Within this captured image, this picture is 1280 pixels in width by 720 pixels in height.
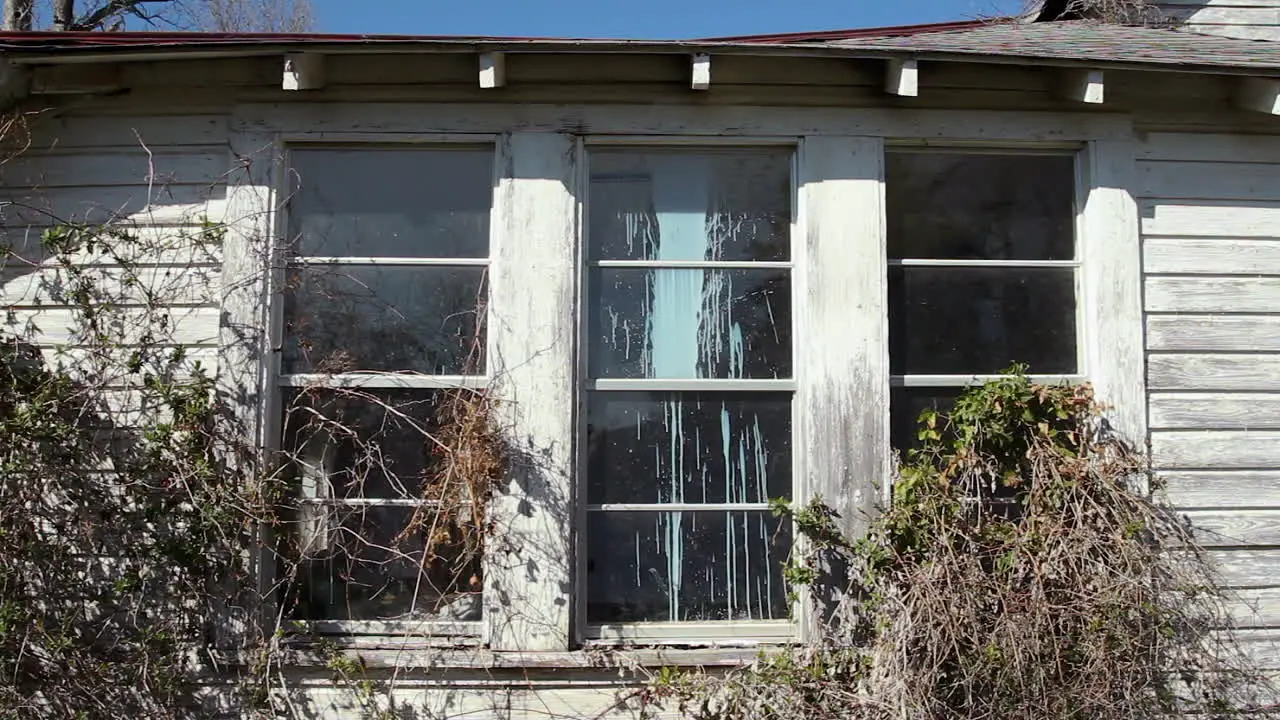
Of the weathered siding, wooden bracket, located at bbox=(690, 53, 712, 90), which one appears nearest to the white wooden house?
wooden bracket, located at bbox=(690, 53, 712, 90)

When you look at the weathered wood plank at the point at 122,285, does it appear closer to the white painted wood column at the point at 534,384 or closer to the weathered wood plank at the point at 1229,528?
the white painted wood column at the point at 534,384

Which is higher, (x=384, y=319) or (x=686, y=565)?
(x=384, y=319)

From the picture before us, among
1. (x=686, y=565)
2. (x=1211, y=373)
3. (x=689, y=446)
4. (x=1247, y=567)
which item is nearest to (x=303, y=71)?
(x=689, y=446)

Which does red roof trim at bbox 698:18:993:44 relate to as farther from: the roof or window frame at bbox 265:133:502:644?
window frame at bbox 265:133:502:644

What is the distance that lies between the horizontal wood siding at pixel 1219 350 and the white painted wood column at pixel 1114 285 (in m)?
0.07

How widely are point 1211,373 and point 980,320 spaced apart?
94 centimetres

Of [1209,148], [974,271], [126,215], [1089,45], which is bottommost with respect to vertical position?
[974,271]

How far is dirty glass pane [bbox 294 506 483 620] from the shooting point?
3.70 m

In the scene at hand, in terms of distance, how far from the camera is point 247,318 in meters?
3.69

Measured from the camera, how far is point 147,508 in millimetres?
3525

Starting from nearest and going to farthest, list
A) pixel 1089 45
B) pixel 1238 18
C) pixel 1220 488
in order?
pixel 1220 488, pixel 1089 45, pixel 1238 18

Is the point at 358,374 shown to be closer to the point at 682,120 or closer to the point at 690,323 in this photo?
the point at 690,323

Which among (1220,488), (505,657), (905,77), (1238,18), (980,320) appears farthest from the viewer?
(1238,18)

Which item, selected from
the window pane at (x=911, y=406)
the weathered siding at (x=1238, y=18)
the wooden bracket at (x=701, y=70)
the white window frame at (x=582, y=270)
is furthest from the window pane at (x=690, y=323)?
the weathered siding at (x=1238, y=18)
